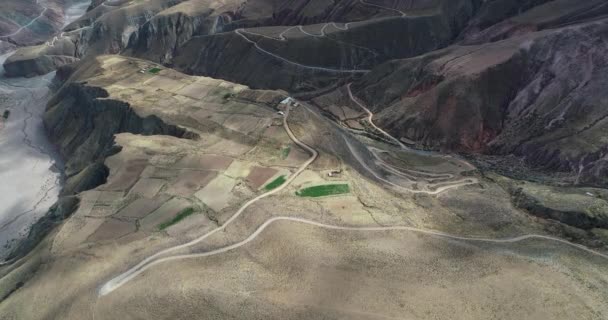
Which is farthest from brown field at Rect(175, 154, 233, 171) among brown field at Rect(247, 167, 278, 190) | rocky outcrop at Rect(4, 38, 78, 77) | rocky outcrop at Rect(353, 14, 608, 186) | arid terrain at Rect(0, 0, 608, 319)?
rocky outcrop at Rect(4, 38, 78, 77)

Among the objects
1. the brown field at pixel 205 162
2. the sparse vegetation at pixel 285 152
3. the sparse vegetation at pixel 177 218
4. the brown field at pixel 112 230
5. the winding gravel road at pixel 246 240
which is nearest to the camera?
the winding gravel road at pixel 246 240

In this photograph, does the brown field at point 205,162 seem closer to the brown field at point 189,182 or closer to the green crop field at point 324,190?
the brown field at point 189,182

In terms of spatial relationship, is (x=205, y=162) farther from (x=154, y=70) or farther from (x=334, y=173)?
(x=154, y=70)

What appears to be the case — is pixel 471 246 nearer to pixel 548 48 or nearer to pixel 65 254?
pixel 65 254

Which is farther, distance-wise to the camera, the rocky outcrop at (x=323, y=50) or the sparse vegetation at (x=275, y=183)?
the rocky outcrop at (x=323, y=50)

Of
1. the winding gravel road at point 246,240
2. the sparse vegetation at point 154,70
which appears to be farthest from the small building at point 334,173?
the sparse vegetation at point 154,70

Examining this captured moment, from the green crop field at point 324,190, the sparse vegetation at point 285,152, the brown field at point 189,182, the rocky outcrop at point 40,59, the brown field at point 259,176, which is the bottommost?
the rocky outcrop at point 40,59

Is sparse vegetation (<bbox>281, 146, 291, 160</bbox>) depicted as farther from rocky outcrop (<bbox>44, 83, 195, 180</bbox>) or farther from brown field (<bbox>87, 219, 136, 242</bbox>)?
brown field (<bbox>87, 219, 136, 242</bbox>)
